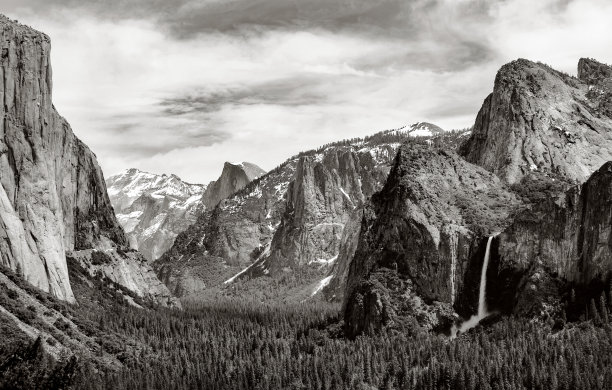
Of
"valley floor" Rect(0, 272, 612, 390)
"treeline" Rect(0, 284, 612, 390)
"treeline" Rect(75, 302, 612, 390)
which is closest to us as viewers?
"treeline" Rect(0, 284, 612, 390)

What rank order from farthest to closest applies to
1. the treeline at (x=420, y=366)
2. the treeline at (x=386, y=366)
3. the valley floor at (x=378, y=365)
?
the treeline at (x=420, y=366)
the valley floor at (x=378, y=365)
the treeline at (x=386, y=366)

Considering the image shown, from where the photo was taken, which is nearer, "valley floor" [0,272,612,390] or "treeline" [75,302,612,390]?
"valley floor" [0,272,612,390]

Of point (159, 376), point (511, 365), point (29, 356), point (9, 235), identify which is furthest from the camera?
point (9, 235)

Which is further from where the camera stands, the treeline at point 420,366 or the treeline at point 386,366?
the treeline at point 420,366

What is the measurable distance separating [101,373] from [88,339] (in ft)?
52.2

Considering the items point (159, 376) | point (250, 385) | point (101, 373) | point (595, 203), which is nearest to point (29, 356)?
point (101, 373)

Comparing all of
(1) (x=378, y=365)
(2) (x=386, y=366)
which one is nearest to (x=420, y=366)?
(2) (x=386, y=366)

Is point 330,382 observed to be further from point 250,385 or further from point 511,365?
point 511,365

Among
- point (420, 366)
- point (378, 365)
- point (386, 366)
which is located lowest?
point (420, 366)

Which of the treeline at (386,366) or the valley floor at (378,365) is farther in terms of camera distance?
the valley floor at (378,365)

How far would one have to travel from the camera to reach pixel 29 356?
479 feet

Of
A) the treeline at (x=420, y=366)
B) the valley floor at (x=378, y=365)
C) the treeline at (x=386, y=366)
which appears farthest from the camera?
the treeline at (x=420, y=366)

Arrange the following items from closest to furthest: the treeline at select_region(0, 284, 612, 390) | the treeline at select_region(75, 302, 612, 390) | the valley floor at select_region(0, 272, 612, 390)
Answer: the treeline at select_region(0, 284, 612, 390)
the valley floor at select_region(0, 272, 612, 390)
the treeline at select_region(75, 302, 612, 390)

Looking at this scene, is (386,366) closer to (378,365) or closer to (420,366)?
(378,365)
